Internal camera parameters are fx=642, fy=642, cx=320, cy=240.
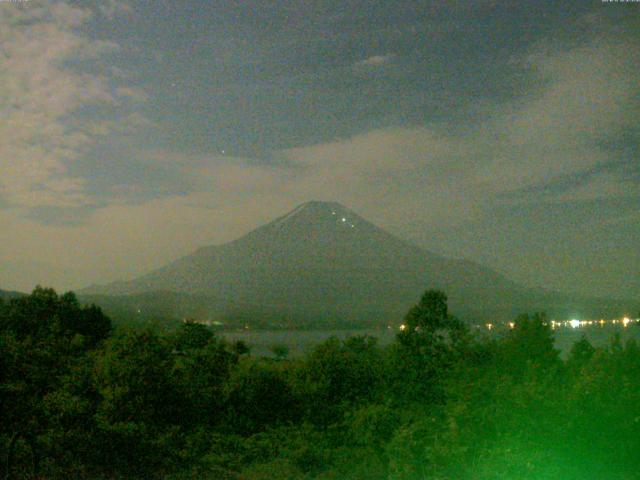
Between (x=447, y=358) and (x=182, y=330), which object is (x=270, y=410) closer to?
(x=447, y=358)

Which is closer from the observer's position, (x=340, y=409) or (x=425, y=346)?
(x=425, y=346)

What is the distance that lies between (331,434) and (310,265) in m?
66.2

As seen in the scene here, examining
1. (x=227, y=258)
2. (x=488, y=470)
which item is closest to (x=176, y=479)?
(x=488, y=470)

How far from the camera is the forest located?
5180 millimetres

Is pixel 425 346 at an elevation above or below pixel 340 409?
above

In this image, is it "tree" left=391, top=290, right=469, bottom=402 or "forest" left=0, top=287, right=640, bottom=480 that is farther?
"tree" left=391, top=290, right=469, bottom=402

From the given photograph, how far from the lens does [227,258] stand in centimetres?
9856

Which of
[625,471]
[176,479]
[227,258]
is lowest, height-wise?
[176,479]

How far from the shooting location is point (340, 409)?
10523 millimetres

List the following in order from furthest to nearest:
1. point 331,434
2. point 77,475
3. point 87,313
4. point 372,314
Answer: point 372,314
point 87,313
point 331,434
point 77,475

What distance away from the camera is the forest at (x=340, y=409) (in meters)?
5.18

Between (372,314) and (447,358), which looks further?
(372,314)

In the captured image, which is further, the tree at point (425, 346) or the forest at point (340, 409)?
the tree at point (425, 346)

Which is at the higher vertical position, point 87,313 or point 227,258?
point 227,258
